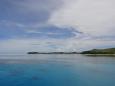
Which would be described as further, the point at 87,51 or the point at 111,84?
the point at 87,51

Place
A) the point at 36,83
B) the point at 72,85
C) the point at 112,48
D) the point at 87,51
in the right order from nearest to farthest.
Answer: the point at 72,85 < the point at 36,83 < the point at 112,48 < the point at 87,51

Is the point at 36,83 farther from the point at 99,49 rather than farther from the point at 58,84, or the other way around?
the point at 99,49

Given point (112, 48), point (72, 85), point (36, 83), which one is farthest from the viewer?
point (112, 48)

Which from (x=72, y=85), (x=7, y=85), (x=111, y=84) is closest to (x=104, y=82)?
(x=111, y=84)

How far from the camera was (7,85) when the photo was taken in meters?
16.3

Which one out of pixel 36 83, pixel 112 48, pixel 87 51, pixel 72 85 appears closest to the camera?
pixel 72 85

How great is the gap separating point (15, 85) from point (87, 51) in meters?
111

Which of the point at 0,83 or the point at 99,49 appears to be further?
the point at 99,49

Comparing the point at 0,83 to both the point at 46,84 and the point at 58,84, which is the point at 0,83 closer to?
the point at 46,84

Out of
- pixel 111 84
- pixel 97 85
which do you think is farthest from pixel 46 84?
pixel 111 84

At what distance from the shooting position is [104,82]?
17.2 m

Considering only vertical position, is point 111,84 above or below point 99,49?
below

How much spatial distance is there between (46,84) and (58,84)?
1206mm

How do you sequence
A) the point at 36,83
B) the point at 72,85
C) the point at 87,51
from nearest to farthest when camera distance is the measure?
the point at 72,85 → the point at 36,83 → the point at 87,51
